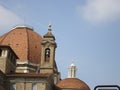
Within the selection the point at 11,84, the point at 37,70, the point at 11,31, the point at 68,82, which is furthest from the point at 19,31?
A: the point at 11,84

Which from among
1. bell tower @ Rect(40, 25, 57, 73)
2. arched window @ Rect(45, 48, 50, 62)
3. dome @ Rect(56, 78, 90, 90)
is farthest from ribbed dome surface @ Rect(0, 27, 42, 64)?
dome @ Rect(56, 78, 90, 90)

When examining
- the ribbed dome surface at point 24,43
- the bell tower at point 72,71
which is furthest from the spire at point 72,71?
the ribbed dome surface at point 24,43

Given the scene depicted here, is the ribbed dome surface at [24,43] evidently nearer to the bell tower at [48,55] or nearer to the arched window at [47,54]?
the arched window at [47,54]

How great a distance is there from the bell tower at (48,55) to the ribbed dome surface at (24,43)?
252 inches

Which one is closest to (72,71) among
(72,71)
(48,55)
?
(72,71)

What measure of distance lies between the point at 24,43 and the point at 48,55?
9.89 metres

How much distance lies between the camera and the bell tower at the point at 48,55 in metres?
61.9

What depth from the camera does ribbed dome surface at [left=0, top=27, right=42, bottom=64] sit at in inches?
2739

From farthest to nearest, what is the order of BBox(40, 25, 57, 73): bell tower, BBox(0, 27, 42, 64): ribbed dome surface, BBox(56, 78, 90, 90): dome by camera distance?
BBox(0, 27, 42, 64): ribbed dome surface → BBox(40, 25, 57, 73): bell tower → BBox(56, 78, 90, 90): dome

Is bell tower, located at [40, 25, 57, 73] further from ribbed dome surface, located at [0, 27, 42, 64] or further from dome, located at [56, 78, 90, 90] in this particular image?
ribbed dome surface, located at [0, 27, 42, 64]

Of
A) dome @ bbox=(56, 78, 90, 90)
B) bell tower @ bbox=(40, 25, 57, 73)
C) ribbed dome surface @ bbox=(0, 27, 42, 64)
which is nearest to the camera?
dome @ bbox=(56, 78, 90, 90)

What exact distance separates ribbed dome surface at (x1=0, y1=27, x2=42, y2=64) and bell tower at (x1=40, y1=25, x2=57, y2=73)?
21.0 ft

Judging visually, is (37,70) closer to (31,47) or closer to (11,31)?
(31,47)

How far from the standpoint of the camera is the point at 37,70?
66.4 m
